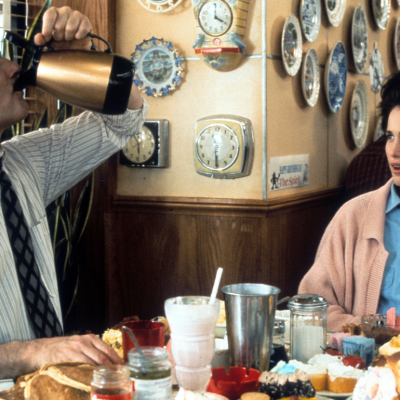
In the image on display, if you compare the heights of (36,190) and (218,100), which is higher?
(218,100)

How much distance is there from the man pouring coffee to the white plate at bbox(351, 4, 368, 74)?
9.27 feet

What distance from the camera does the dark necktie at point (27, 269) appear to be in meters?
1.66

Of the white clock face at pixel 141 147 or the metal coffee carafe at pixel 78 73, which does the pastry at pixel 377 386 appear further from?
the white clock face at pixel 141 147

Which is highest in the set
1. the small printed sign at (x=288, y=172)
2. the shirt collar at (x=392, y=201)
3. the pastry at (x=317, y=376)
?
the small printed sign at (x=288, y=172)

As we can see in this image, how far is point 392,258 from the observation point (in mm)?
2025

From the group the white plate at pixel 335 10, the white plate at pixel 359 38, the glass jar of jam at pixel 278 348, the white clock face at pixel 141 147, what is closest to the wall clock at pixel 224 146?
the white clock face at pixel 141 147

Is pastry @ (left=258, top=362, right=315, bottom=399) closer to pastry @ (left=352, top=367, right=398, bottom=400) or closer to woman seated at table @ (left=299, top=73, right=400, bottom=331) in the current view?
pastry @ (left=352, top=367, right=398, bottom=400)

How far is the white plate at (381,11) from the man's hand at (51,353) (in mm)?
4224

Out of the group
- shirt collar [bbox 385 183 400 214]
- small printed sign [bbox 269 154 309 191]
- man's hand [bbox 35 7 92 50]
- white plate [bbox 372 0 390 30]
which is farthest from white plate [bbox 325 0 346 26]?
man's hand [bbox 35 7 92 50]

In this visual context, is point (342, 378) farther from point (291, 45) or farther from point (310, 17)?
point (310, 17)

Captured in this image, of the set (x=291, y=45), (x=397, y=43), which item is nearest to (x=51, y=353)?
(x=291, y=45)

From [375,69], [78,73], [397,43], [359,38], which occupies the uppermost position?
[397,43]

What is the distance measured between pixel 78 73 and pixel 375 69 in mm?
3848

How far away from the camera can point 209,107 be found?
3111 millimetres
